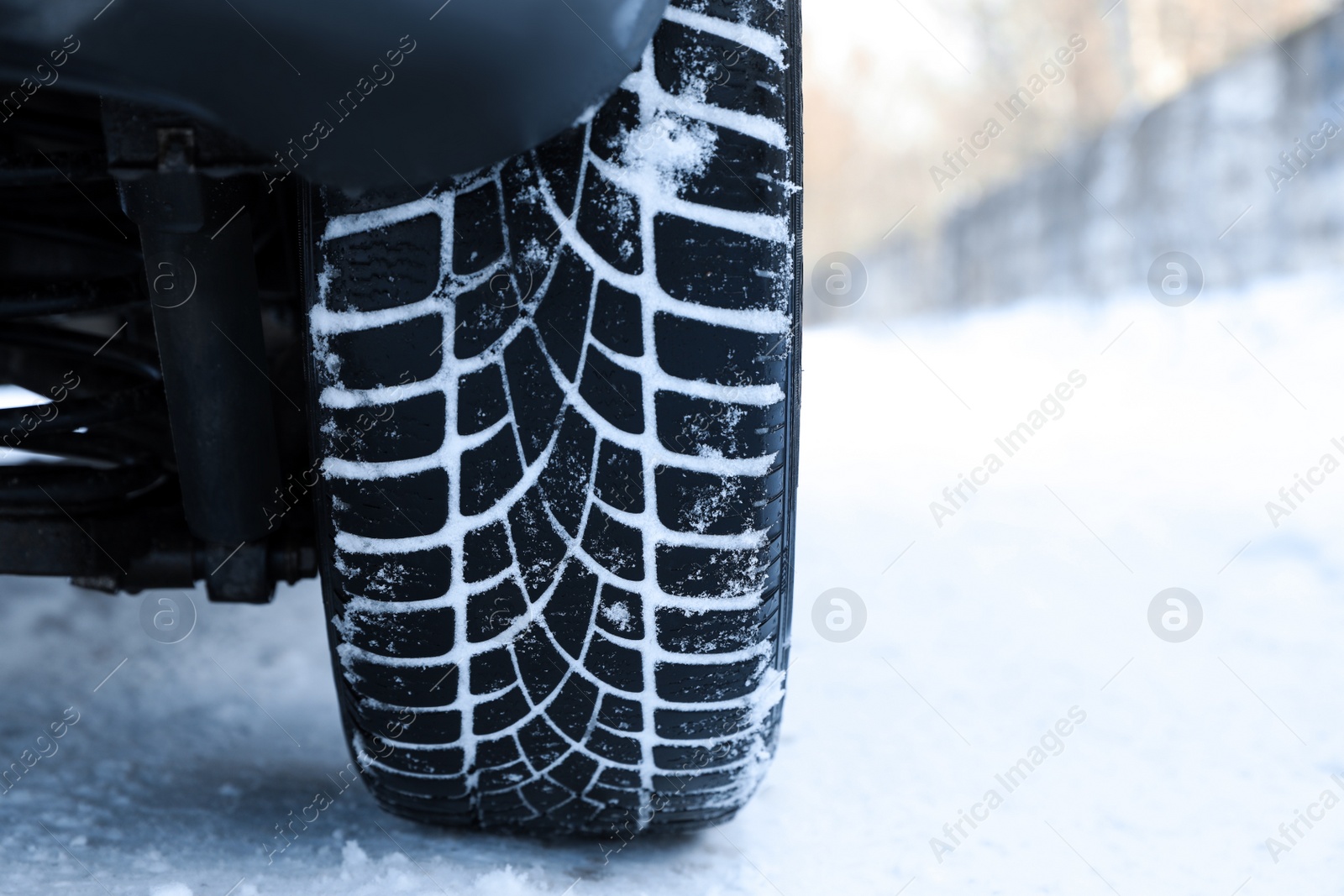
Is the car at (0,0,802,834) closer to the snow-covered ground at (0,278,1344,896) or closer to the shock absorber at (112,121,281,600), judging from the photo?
the shock absorber at (112,121,281,600)

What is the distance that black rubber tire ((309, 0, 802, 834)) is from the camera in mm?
731

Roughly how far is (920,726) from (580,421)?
80cm

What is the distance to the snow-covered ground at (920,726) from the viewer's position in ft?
3.10

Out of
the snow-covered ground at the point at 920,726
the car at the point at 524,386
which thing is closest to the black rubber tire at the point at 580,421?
the car at the point at 524,386

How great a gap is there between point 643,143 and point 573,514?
0.28m

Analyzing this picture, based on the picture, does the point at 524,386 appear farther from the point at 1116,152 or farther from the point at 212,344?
the point at 1116,152

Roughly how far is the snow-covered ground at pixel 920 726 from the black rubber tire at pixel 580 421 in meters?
0.20

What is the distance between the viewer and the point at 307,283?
0.75 metres

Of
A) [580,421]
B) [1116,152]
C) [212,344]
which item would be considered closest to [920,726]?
[580,421]

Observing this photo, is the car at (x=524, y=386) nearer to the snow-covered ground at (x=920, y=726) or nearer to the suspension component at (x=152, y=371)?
the suspension component at (x=152, y=371)

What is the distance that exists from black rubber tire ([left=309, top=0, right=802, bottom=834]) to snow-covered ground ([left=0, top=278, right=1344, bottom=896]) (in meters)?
0.20

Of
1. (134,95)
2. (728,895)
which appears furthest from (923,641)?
(134,95)

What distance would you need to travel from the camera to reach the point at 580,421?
76cm

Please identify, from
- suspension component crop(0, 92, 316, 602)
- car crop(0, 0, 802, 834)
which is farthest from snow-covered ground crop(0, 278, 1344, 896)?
suspension component crop(0, 92, 316, 602)
